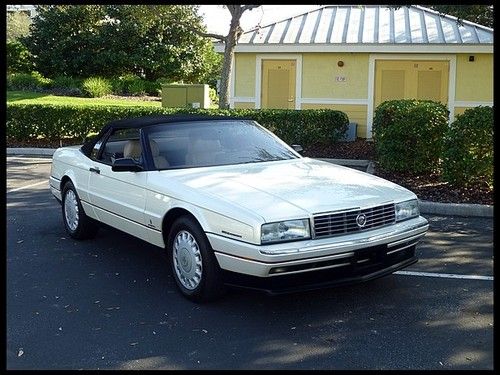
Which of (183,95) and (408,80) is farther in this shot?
(183,95)

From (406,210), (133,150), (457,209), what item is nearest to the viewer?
(406,210)

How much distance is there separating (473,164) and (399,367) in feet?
19.1

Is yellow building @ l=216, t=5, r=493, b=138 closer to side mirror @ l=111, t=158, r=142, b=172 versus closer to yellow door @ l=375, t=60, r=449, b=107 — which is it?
yellow door @ l=375, t=60, r=449, b=107

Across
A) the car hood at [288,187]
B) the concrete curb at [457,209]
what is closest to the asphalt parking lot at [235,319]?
the car hood at [288,187]

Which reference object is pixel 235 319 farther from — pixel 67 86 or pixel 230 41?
pixel 67 86

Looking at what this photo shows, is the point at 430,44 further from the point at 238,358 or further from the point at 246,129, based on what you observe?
the point at 238,358

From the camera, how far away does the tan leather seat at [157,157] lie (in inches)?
228

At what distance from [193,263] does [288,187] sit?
102 cm

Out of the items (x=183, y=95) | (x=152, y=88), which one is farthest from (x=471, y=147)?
(x=152, y=88)

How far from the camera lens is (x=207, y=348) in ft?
13.6

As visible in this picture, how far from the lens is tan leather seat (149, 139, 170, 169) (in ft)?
19.0

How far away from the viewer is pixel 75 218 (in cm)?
711

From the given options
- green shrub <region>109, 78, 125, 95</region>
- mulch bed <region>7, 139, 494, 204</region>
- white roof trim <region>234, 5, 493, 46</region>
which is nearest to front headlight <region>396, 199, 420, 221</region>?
mulch bed <region>7, 139, 494, 204</region>

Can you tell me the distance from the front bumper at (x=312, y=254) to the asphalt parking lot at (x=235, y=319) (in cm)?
41
